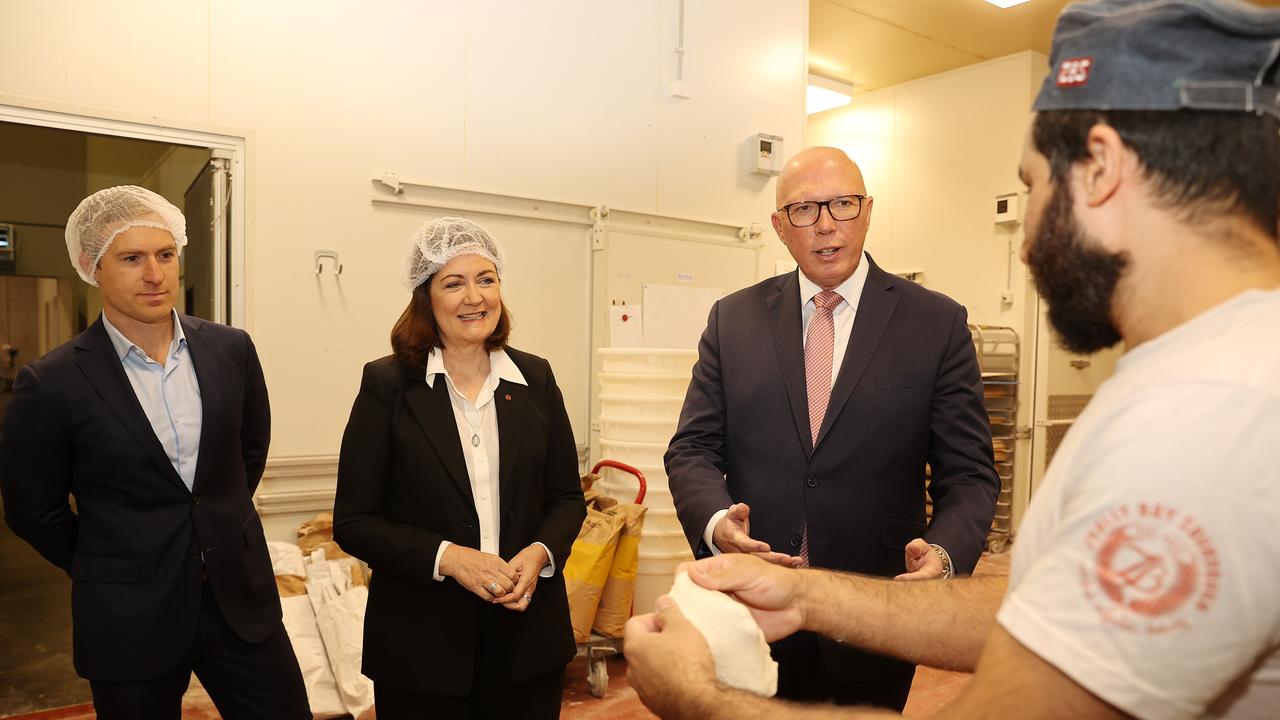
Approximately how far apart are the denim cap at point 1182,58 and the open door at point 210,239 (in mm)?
3519

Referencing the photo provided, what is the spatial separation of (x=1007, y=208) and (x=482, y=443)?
5793mm

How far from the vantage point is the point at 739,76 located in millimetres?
4996

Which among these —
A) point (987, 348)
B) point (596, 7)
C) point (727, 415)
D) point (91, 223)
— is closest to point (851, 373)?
point (727, 415)

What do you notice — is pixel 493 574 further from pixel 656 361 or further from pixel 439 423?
pixel 656 361

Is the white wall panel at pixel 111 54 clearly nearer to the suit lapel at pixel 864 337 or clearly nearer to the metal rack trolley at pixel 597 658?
the metal rack trolley at pixel 597 658

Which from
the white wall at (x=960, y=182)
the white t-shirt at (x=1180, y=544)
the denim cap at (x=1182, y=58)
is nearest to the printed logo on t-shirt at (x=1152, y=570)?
the white t-shirt at (x=1180, y=544)

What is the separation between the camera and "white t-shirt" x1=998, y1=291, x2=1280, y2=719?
24.4 inches

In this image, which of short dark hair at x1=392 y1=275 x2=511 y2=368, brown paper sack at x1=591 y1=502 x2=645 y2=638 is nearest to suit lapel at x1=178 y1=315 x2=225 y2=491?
short dark hair at x1=392 y1=275 x2=511 y2=368

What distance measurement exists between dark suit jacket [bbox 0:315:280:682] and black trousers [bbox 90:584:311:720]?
0.04 m

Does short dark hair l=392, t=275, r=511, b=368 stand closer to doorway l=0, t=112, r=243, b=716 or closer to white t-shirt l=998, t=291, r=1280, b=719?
doorway l=0, t=112, r=243, b=716

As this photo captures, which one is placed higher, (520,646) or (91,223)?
(91,223)

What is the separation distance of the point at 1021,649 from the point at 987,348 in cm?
651

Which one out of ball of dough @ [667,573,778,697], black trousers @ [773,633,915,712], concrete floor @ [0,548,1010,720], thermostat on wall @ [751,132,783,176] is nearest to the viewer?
ball of dough @ [667,573,778,697]

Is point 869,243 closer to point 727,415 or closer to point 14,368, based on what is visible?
point 727,415
